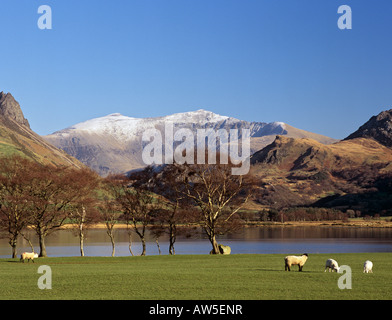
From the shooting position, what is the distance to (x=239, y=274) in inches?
1585

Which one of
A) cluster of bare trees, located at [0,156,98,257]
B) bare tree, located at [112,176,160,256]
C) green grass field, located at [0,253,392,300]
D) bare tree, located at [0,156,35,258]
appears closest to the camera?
green grass field, located at [0,253,392,300]

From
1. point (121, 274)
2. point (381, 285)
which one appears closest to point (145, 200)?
point (121, 274)

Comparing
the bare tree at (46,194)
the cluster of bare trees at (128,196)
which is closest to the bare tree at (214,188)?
the cluster of bare trees at (128,196)

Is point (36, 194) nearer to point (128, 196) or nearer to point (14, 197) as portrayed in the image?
point (14, 197)

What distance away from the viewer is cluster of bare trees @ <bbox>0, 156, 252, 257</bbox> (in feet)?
265

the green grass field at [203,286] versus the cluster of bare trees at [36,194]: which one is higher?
the cluster of bare trees at [36,194]

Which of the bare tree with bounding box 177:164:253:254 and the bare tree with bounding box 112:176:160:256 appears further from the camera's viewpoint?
the bare tree with bounding box 112:176:160:256

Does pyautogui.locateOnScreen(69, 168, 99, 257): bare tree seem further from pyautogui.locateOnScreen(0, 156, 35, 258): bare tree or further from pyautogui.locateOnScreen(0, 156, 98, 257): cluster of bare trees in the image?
pyautogui.locateOnScreen(0, 156, 35, 258): bare tree

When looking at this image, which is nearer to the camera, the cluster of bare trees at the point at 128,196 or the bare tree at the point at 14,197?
the bare tree at the point at 14,197

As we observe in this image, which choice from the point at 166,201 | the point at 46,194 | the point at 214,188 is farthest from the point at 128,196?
the point at 214,188

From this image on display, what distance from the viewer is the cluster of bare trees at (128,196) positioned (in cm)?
8062

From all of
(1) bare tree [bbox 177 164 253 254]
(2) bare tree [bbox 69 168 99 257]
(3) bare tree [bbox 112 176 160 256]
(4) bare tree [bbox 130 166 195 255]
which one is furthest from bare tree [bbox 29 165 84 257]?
(1) bare tree [bbox 177 164 253 254]

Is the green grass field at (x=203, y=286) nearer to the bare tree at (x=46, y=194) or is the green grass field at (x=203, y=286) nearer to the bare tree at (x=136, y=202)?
the bare tree at (x=46, y=194)
